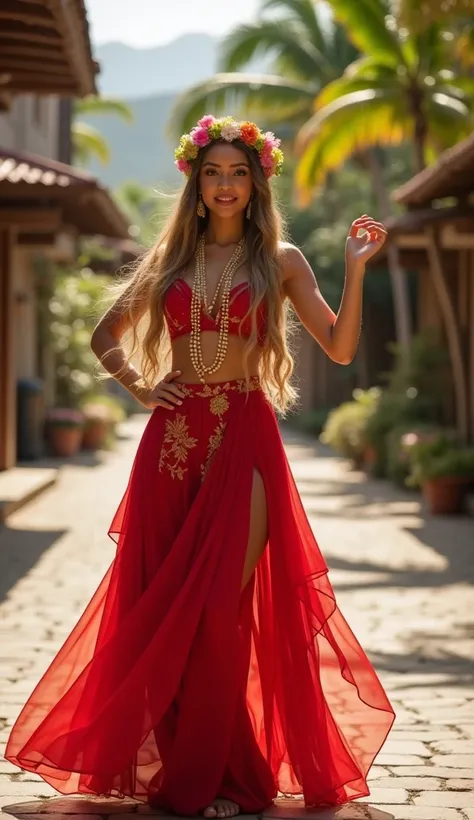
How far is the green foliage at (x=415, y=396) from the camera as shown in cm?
1819

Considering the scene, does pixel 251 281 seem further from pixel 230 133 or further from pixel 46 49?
pixel 46 49

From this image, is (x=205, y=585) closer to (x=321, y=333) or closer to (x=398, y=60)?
(x=321, y=333)

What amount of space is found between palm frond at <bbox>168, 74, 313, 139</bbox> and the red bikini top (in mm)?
22568

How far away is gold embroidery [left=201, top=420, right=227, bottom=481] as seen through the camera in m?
4.24

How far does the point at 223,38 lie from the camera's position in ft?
94.7

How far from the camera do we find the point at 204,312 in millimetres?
4270

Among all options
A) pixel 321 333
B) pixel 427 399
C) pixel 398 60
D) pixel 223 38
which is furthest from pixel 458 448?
pixel 223 38

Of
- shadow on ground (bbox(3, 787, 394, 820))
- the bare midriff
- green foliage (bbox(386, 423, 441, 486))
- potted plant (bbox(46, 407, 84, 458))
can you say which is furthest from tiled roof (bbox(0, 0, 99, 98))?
potted plant (bbox(46, 407, 84, 458))

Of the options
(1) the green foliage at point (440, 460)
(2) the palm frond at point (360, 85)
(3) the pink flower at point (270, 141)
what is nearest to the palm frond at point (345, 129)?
(2) the palm frond at point (360, 85)

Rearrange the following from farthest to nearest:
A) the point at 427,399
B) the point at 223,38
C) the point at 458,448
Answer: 1. the point at 223,38
2. the point at 427,399
3. the point at 458,448

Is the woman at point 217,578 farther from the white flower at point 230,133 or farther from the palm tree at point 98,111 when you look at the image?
the palm tree at point 98,111

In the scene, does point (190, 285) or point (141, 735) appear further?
point (190, 285)

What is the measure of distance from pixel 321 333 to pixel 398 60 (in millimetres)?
16882

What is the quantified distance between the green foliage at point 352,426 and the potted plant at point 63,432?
386 centimetres
